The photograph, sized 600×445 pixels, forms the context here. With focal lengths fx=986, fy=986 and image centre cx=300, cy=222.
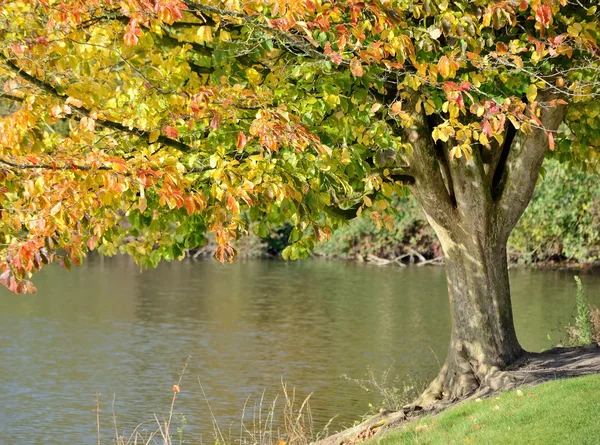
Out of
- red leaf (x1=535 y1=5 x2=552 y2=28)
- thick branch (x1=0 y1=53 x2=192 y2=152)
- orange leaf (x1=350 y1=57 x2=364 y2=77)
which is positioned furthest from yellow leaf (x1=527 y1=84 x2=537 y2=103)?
thick branch (x1=0 y1=53 x2=192 y2=152)

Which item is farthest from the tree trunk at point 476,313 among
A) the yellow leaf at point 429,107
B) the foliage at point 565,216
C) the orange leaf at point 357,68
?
the foliage at point 565,216

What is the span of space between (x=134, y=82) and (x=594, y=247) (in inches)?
1274

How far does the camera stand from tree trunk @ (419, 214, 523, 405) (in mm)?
12680

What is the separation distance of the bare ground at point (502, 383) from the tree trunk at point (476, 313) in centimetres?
32

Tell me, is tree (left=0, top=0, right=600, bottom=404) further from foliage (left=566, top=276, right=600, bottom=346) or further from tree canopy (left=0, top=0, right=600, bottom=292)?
foliage (left=566, top=276, right=600, bottom=346)

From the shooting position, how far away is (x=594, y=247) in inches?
1606

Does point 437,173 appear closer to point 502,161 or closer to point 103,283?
point 502,161

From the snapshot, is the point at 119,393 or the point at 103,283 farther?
the point at 103,283

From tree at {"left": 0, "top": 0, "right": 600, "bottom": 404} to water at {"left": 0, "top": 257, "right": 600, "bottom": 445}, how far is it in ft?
19.2

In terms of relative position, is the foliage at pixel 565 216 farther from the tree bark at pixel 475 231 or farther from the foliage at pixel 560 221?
the tree bark at pixel 475 231

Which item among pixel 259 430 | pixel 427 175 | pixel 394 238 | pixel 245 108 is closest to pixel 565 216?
pixel 394 238

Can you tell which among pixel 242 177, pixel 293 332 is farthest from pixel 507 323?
pixel 293 332

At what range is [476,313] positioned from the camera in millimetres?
12727

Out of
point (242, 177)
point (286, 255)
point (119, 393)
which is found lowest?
point (119, 393)
